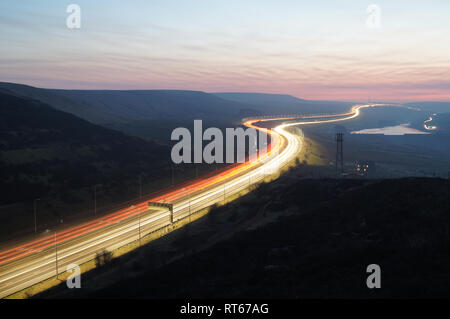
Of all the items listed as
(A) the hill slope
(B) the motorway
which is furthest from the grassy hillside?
(B) the motorway

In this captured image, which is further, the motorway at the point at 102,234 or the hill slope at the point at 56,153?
the hill slope at the point at 56,153

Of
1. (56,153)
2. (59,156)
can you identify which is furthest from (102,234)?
(56,153)

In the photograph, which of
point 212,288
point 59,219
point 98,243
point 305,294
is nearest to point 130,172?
point 59,219

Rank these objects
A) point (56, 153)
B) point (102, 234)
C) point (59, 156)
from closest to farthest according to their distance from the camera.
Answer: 1. point (102, 234)
2. point (59, 156)
3. point (56, 153)

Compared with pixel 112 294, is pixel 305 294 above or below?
above

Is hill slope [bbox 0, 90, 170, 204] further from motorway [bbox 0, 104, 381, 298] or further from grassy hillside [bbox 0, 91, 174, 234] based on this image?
motorway [bbox 0, 104, 381, 298]

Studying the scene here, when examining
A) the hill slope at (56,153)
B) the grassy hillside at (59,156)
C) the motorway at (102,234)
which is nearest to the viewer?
the motorway at (102,234)

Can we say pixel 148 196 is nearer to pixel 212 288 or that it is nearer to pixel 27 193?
pixel 27 193

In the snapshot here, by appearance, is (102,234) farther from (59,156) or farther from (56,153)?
(56,153)

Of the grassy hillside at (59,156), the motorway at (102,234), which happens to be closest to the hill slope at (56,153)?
the grassy hillside at (59,156)

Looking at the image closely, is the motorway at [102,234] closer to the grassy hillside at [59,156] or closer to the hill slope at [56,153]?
the grassy hillside at [59,156]
